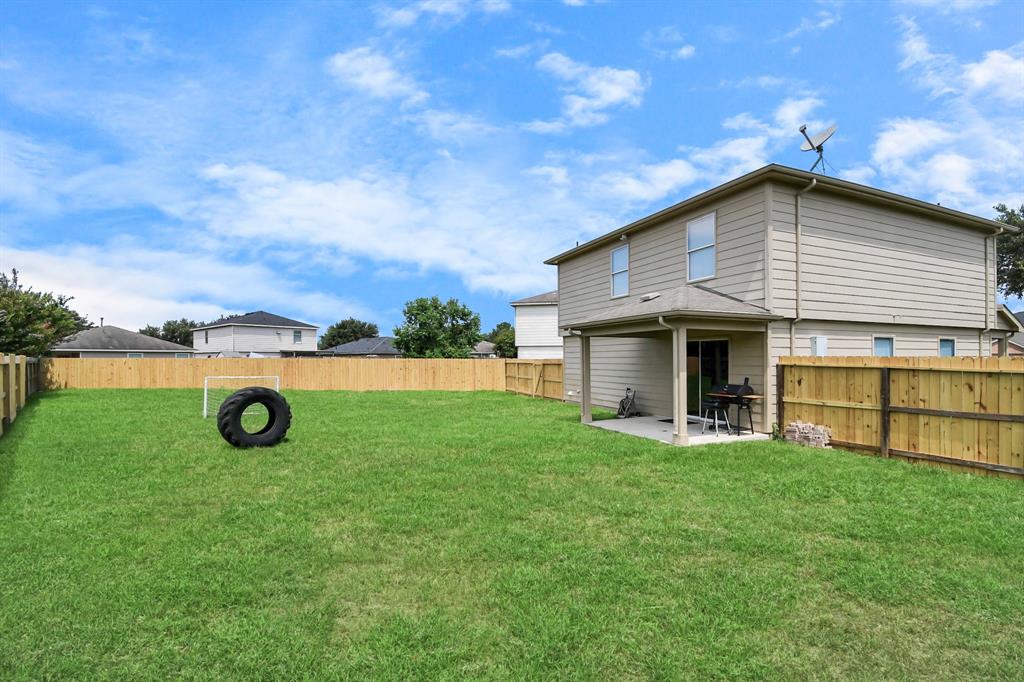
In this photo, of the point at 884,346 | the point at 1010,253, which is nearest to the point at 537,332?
the point at 884,346

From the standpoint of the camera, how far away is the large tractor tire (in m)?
8.65

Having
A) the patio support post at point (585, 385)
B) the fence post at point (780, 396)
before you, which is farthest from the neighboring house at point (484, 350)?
the fence post at point (780, 396)

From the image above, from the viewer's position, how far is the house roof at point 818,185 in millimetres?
9461

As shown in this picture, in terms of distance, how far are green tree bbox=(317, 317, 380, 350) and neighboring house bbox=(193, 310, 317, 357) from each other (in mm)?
29778

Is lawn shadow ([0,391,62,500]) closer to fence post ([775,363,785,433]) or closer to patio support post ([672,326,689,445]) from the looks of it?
patio support post ([672,326,689,445])

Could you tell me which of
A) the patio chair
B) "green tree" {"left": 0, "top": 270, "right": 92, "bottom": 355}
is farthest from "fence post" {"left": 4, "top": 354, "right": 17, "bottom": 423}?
the patio chair

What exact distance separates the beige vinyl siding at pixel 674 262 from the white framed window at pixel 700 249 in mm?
122

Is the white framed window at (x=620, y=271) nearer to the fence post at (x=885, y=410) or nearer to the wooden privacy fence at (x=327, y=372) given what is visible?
the fence post at (x=885, y=410)

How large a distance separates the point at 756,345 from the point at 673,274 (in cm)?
279

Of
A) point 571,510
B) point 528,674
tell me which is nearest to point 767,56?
point 571,510

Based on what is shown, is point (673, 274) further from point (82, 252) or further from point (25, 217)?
point (82, 252)

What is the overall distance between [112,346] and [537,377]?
36.2 m

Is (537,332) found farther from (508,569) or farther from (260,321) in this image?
(508,569)

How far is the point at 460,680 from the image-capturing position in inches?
98.5
